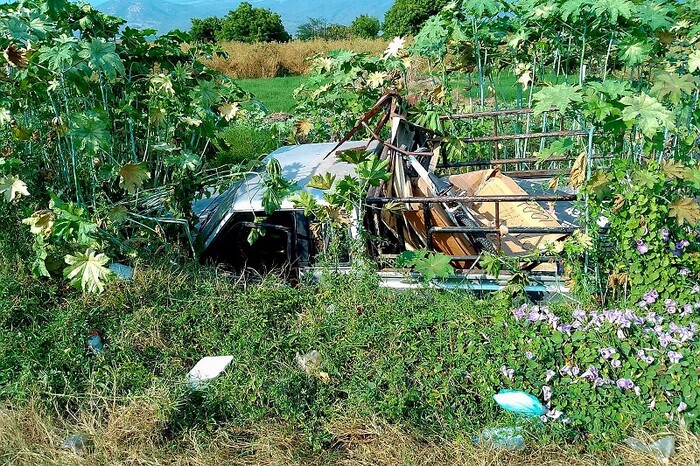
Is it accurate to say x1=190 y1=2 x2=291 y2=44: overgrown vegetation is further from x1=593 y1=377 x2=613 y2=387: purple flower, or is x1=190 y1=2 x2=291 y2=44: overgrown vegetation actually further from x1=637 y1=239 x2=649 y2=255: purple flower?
x1=593 y1=377 x2=613 y2=387: purple flower

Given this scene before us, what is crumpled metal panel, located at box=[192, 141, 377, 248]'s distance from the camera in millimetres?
4914

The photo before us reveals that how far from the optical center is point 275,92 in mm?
20547

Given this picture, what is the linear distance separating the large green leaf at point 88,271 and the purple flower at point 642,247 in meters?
3.32

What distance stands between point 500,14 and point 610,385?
411cm

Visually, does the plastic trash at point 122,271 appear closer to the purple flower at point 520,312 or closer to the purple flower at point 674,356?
the purple flower at point 520,312

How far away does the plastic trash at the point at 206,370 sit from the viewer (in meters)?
4.14

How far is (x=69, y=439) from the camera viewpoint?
385cm

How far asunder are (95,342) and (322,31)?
2235 inches

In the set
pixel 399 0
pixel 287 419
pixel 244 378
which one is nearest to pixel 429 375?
pixel 287 419

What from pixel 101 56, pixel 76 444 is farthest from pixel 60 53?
pixel 76 444

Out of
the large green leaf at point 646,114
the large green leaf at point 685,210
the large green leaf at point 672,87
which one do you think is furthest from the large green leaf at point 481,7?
the large green leaf at point 685,210

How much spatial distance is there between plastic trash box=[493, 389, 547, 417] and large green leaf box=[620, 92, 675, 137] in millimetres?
1614

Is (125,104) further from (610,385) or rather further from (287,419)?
(610,385)

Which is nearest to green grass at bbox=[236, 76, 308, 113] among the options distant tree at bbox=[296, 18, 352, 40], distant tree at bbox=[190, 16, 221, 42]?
distant tree at bbox=[190, 16, 221, 42]
